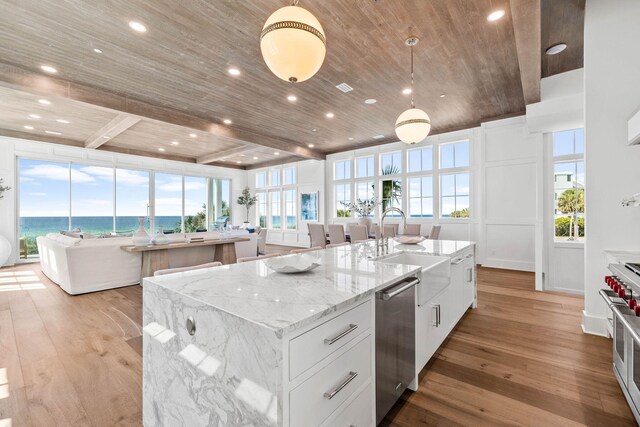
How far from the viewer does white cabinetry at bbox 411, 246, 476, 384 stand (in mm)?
1890

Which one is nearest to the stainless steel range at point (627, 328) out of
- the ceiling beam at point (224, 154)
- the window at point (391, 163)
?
the window at point (391, 163)

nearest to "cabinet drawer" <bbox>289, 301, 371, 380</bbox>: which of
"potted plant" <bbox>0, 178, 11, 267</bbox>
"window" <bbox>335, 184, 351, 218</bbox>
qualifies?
"window" <bbox>335, 184, 351, 218</bbox>

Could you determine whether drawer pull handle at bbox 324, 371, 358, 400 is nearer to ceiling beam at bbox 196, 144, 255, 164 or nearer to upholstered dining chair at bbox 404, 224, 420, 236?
upholstered dining chair at bbox 404, 224, 420, 236

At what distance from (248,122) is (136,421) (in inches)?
223

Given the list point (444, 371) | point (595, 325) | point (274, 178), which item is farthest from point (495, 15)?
point (274, 178)

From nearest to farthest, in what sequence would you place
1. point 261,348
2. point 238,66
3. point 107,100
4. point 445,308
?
point 261,348, point 445,308, point 238,66, point 107,100

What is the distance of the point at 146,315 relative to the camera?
148 cm

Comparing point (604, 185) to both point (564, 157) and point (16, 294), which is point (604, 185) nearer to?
point (564, 157)

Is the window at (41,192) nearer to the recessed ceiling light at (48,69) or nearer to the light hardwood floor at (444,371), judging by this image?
the recessed ceiling light at (48,69)

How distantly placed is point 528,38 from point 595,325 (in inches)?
114

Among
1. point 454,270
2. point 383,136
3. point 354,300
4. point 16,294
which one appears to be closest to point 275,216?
point 383,136

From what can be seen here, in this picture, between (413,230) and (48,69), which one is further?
(413,230)

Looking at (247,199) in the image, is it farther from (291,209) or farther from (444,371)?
(444,371)

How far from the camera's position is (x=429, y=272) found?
1.94m
